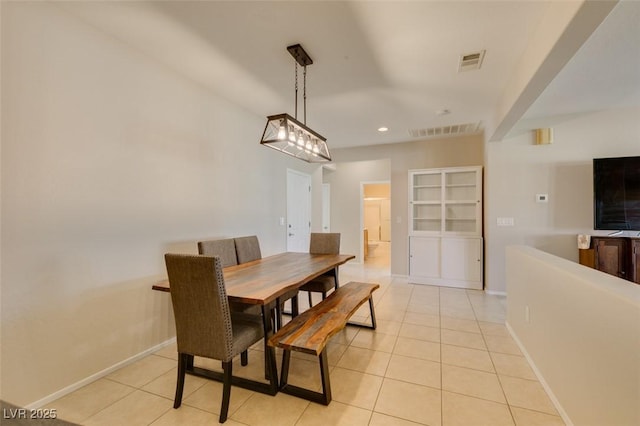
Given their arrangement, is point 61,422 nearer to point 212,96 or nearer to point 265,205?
point 212,96

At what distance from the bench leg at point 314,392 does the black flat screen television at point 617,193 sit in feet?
12.9

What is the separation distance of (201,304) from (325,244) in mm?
2136

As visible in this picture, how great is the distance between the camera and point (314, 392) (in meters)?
1.95

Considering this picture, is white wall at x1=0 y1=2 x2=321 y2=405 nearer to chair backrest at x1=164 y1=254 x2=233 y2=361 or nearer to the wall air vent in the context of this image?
chair backrest at x1=164 y1=254 x2=233 y2=361

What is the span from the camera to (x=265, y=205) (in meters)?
4.24

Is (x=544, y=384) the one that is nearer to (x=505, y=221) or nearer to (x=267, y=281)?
(x=267, y=281)

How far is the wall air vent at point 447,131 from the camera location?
14.7ft

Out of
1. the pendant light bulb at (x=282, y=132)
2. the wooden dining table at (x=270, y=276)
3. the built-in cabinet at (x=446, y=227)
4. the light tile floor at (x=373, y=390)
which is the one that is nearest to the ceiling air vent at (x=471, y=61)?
the pendant light bulb at (x=282, y=132)

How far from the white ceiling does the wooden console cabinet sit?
1.71 metres

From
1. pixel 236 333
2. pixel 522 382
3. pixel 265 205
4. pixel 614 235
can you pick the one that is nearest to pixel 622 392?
pixel 522 382

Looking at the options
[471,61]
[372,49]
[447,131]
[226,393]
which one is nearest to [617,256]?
[447,131]

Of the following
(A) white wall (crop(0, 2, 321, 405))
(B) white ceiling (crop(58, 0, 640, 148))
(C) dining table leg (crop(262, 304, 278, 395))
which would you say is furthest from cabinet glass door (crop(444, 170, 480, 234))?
(A) white wall (crop(0, 2, 321, 405))

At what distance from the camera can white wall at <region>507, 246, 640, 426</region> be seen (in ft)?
3.83

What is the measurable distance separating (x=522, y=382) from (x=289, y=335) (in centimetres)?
182
